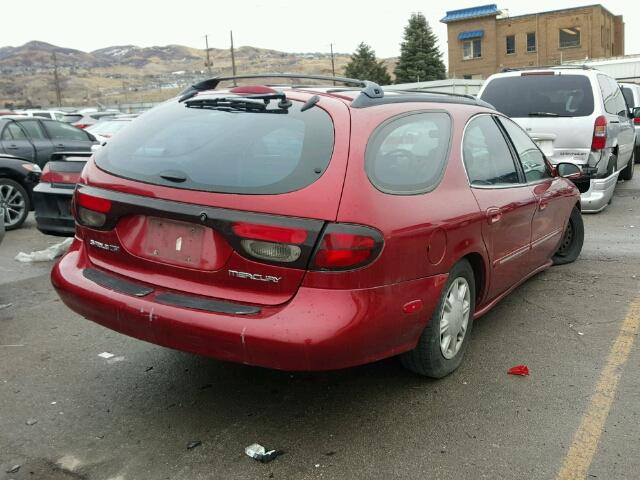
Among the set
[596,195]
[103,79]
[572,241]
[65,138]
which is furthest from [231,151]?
[103,79]

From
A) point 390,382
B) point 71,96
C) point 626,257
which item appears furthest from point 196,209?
point 71,96

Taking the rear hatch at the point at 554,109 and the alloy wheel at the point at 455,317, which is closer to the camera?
the alloy wheel at the point at 455,317

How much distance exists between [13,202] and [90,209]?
6.39 metres

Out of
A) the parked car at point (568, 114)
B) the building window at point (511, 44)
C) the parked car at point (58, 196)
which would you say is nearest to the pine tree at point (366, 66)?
the building window at point (511, 44)

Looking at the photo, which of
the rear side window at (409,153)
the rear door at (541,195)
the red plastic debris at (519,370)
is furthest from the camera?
the rear door at (541,195)

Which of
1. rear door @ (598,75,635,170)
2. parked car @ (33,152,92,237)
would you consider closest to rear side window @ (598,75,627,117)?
rear door @ (598,75,635,170)

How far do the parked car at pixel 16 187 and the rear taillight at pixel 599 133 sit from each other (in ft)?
24.3

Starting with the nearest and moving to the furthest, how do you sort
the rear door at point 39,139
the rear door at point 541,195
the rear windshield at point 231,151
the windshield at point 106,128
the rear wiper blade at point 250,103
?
1. the rear windshield at point 231,151
2. the rear wiper blade at point 250,103
3. the rear door at point 541,195
4. the rear door at point 39,139
5. the windshield at point 106,128

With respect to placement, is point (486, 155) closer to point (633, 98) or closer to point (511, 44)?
point (633, 98)

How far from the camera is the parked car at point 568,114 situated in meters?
8.25

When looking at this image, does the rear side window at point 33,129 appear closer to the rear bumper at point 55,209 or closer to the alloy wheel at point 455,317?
the rear bumper at point 55,209

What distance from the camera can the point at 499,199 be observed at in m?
4.06

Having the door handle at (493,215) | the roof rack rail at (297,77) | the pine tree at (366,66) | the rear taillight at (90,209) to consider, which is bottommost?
the door handle at (493,215)

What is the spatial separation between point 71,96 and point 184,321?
132067mm
